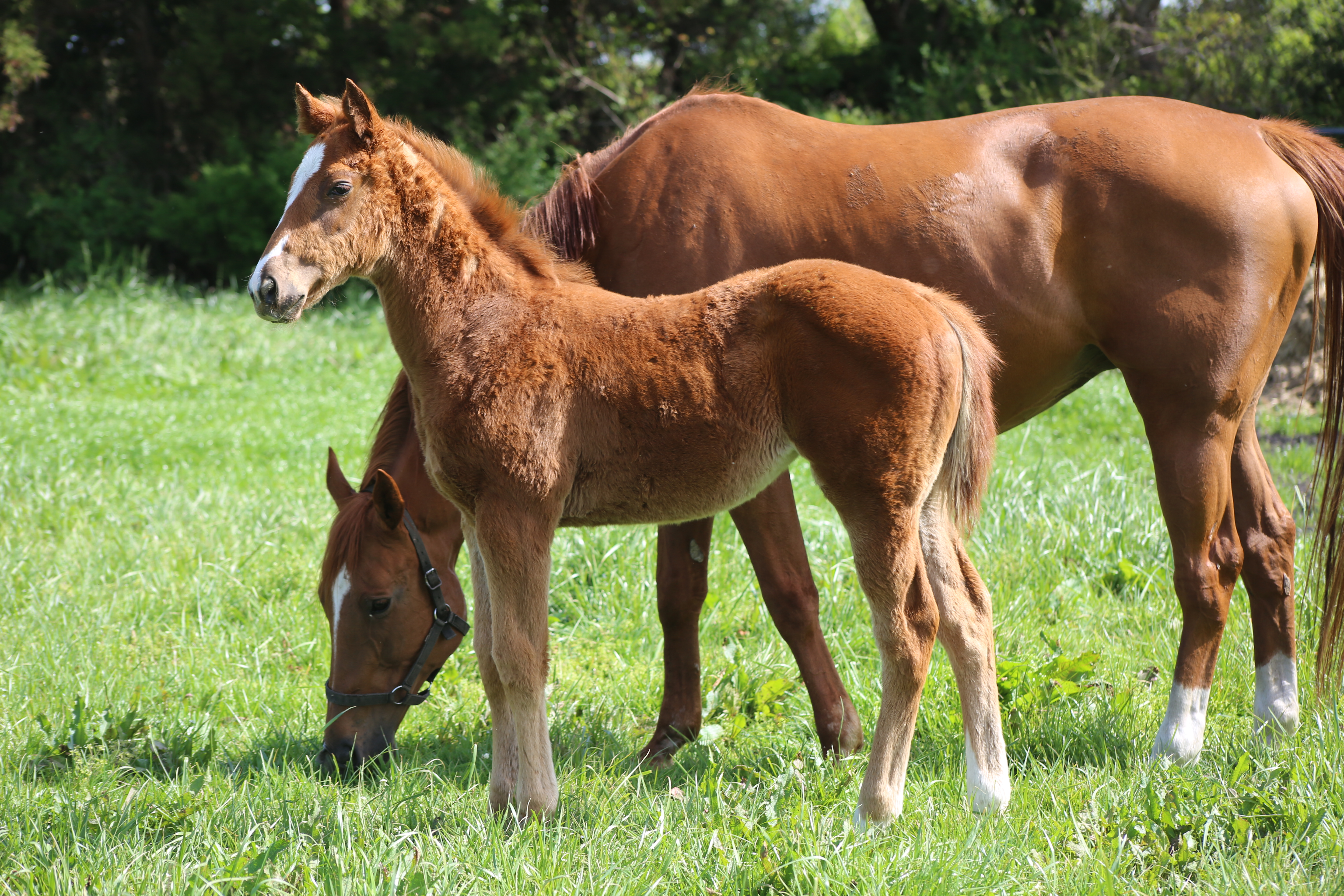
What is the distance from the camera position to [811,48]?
18062 millimetres

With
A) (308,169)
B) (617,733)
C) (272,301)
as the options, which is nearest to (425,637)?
(617,733)

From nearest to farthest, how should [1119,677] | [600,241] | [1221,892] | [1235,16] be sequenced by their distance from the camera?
[1221,892] → [600,241] → [1119,677] → [1235,16]

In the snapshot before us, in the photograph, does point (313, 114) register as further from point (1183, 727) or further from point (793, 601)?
point (1183, 727)

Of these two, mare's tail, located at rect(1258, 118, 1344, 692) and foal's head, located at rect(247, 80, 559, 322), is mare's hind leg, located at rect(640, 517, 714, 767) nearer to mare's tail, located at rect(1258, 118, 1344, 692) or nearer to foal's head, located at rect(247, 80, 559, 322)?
foal's head, located at rect(247, 80, 559, 322)

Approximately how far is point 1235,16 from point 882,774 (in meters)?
12.2

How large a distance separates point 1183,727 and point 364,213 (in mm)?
2938

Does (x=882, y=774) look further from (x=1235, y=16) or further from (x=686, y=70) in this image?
(x=686, y=70)

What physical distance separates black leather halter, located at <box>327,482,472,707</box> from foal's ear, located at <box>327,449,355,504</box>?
0.17 m

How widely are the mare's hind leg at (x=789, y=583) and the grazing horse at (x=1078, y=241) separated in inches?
0.5

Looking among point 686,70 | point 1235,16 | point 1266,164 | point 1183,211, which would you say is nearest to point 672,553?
point 1183,211

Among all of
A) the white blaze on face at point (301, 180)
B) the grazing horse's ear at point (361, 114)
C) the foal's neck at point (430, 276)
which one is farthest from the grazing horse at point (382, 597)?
the grazing horse's ear at point (361, 114)

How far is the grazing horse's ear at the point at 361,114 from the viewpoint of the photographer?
251 cm

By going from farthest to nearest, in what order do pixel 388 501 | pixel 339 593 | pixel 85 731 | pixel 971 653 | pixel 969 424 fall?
1. pixel 85 731
2. pixel 339 593
3. pixel 388 501
4. pixel 971 653
5. pixel 969 424

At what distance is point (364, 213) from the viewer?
2564 millimetres
